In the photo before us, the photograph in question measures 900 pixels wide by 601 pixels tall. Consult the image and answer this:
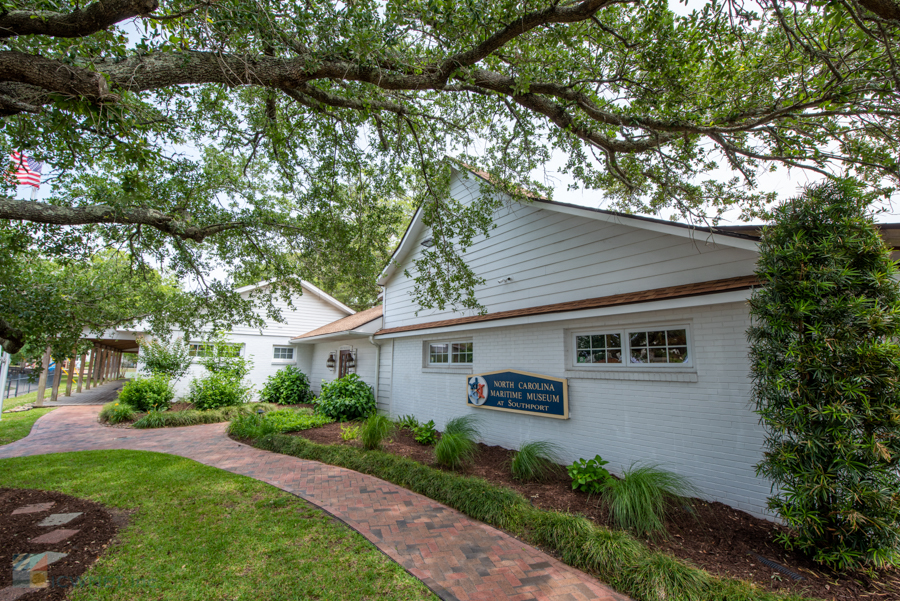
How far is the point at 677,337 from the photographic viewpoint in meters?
5.57

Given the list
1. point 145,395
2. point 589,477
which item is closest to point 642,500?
point 589,477

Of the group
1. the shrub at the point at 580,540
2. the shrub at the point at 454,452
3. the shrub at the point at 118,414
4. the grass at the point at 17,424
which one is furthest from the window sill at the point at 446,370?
the grass at the point at 17,424

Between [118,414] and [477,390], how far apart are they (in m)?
11.6

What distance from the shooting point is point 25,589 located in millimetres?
3275

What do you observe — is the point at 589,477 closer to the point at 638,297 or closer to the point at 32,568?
the point at 638,297

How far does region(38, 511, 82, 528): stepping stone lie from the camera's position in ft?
15.3

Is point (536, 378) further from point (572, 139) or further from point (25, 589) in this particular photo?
point (25, 589)

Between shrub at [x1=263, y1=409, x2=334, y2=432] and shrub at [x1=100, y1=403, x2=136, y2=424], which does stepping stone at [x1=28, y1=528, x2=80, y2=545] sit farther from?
shrub at [x1=100, y1=403, x2=136, y2=424]

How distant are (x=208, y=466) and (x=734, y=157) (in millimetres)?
10210

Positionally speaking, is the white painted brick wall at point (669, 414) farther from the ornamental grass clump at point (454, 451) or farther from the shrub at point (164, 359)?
the shrub at point (164, 359)

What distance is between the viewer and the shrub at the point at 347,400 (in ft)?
36.7

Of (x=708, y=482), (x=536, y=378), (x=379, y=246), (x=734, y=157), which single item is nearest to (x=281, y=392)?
(x=379, y=246)

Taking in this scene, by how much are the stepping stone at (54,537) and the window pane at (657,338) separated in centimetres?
744

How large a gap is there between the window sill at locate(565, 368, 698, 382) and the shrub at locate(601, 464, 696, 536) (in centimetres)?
125
